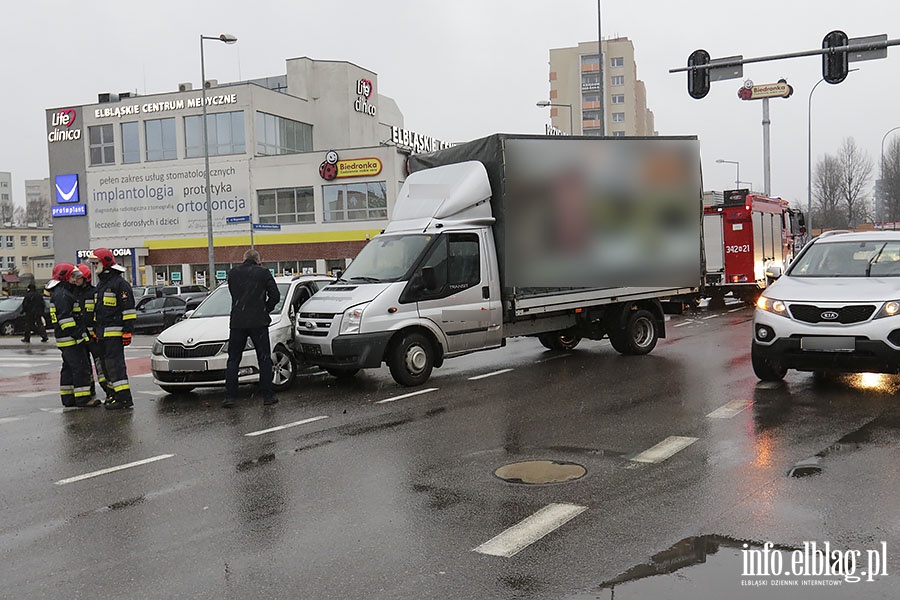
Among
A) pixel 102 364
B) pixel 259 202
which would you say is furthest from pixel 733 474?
pixel 259 202

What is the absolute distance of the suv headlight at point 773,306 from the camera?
934cm

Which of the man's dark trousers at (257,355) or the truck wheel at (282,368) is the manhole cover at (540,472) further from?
the truck wheel at (282,368)

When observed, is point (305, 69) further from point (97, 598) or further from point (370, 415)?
point (97, 598)

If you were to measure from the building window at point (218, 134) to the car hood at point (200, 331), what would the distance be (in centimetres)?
3866

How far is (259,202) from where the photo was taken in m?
48.4

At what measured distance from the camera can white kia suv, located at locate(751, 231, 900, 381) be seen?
869 cm

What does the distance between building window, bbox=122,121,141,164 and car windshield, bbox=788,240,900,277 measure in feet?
154

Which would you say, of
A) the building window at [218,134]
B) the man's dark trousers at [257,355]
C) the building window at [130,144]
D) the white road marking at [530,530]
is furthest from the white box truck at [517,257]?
the building window at [130,144]

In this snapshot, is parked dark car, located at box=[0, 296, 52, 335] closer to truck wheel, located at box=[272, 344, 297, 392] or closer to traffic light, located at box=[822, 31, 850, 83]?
truck wheel, located at box=[272, 344, 297, 392]

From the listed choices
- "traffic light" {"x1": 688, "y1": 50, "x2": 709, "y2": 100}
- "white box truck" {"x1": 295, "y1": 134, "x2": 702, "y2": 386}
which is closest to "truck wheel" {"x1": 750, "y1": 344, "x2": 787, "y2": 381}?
"white box truck" {"x1": 295, "y1": 134, "x2": 702, "y2": 386}

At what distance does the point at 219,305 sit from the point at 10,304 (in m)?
21.2

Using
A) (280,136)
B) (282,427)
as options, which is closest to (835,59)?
(282,427)

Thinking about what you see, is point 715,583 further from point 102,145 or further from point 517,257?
point 102,145

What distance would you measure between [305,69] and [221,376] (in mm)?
45318
